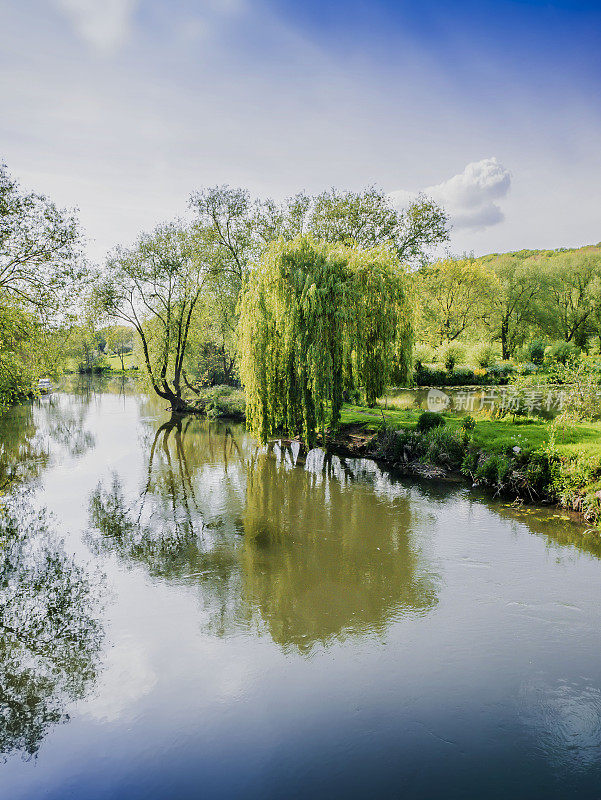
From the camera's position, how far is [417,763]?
548cm

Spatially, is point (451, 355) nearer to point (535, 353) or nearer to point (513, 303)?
point (535, 353)

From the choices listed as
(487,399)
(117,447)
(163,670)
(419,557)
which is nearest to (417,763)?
(163,670)

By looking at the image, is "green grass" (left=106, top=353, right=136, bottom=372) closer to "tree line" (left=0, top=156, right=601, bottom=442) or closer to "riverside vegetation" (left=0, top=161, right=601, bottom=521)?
"tree line" (left=0, top=156, right=601, bottom=442)

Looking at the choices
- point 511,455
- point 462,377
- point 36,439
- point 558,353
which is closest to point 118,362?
point 36,439

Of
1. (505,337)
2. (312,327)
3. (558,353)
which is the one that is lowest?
(558,353)

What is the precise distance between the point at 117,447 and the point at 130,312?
41.8ft

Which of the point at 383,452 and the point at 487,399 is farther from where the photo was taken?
the point at 487,399

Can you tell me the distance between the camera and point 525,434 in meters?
15.8

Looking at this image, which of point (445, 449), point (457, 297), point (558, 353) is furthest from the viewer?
point (457, 297)

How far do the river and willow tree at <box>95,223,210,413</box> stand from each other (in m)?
19.9

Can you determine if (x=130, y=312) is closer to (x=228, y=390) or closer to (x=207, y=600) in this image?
(x=228, y=390)

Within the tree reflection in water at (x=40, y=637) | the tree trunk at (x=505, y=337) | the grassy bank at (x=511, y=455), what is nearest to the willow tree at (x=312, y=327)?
the grassy bank at (x=511, y=455)

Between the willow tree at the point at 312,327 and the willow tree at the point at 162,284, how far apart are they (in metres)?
14.7

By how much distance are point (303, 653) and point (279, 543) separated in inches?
158
